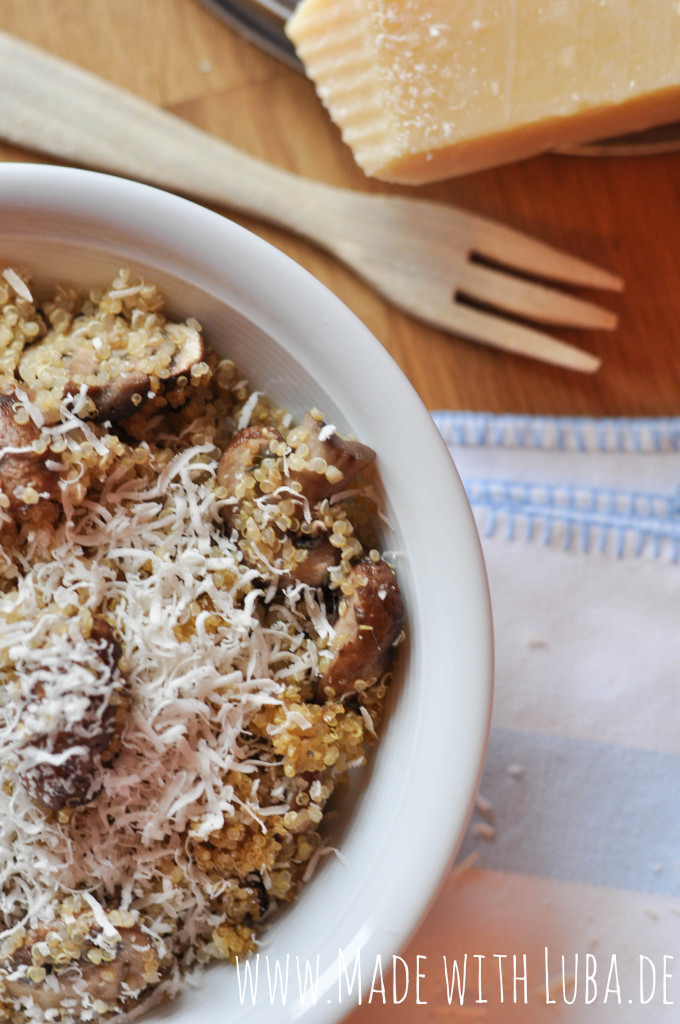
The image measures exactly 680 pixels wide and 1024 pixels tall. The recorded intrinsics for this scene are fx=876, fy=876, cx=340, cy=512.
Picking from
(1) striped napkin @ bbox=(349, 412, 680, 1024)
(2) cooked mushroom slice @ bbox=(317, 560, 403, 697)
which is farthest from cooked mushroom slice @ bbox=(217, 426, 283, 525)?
(1) striped napkin @ bbox=(349, 412, 680, 1024)

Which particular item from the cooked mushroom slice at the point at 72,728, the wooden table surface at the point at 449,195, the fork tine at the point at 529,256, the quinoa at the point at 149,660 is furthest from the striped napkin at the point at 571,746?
the cooked mushroom slice at the point at 72,728

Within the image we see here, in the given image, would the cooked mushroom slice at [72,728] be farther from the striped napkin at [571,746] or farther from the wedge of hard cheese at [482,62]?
the wedge of hard cheese at [482,62]

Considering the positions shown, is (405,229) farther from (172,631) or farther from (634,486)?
(172,631)

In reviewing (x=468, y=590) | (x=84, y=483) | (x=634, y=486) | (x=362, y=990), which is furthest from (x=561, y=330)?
(x=362, y=990)

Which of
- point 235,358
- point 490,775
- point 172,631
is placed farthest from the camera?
point 490,775

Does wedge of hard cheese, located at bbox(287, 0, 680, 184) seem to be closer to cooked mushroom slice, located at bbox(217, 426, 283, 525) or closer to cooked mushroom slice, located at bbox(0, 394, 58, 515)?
cooked mushroom slice, located at bbox(217, 426, 283, 525)
